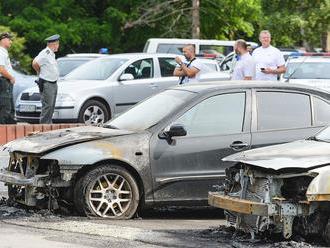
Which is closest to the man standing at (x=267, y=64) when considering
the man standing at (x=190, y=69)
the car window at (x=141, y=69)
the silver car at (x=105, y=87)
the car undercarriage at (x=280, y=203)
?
the man standing at (x=190, y=69)

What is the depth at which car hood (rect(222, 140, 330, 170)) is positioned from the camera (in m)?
8.09

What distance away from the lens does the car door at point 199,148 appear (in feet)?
32.4

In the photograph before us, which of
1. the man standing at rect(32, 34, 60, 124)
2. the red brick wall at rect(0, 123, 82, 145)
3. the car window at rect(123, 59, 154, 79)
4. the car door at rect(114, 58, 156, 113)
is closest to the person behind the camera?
the red brick wall at rect(0, 123, 82, 145)

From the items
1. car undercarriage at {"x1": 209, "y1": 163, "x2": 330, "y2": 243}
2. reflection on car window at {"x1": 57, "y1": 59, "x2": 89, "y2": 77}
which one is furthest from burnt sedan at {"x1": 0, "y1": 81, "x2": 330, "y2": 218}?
reflection on car window at {"x1": 57, "y1": 59, "x2": 89, "y2": 77}

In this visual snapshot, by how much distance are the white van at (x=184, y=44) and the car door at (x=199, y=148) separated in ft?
51.5

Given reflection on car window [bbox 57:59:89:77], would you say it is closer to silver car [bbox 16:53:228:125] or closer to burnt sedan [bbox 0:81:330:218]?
silver car [bbox 16:53:228:125]

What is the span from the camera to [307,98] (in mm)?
10523

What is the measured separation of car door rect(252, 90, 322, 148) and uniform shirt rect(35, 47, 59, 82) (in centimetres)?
637

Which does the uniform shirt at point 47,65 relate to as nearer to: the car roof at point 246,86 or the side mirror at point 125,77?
the side mirror at point 125,77

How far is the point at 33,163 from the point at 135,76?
30.1 feet

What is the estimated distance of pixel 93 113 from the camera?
18.1m

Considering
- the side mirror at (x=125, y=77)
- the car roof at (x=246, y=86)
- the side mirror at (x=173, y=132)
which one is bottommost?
the side mirror at (x=173, y=132)

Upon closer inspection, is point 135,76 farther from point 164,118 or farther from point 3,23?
point 3,23

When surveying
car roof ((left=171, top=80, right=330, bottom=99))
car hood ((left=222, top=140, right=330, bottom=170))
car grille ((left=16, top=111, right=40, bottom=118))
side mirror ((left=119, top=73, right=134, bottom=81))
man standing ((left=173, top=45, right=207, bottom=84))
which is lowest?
car grille ((left=16, top=111, right=40, bottom=118))
